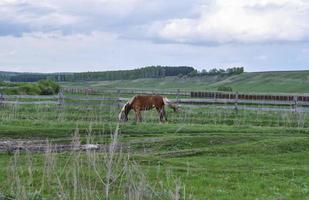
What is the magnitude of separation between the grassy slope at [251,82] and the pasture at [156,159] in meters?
65.9

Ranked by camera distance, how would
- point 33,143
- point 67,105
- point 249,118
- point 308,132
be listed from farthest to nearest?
point 67,105, point 249,118, point 308,132, point 33,143

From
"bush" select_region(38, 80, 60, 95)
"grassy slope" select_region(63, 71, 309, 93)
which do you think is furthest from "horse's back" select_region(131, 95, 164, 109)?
"grassy slope" select_region(63, 71, 309, 93)

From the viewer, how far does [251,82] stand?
104250 millimetres

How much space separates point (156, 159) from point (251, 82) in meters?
91.7

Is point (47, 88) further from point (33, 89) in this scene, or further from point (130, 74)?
point (130, 74)

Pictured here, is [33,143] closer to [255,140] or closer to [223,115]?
[255,140]

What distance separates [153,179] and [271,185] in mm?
2339

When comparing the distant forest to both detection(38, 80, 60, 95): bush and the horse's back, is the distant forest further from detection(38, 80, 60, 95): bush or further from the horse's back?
the horse's back

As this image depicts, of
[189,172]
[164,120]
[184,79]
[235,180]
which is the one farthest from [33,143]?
[184,79]

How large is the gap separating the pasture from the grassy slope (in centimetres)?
6587

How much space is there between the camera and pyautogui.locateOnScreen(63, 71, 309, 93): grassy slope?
94188 mm

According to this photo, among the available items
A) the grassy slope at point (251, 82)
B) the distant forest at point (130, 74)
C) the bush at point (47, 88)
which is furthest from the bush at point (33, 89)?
the distant forest at point (130, 74)

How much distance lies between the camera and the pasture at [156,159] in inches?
335

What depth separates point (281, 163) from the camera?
1541 cm
